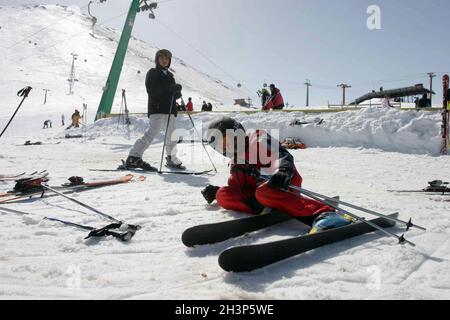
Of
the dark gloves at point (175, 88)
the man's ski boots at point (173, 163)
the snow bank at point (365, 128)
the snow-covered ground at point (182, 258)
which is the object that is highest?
the dark gloves at point (175, 88)

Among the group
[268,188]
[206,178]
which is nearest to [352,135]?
[206,178]

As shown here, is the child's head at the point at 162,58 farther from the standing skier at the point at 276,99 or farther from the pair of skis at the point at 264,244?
the standing skier at the point at 276,99

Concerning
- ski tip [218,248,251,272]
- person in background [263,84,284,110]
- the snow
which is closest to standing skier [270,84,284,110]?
person in background [263,84,284,110]

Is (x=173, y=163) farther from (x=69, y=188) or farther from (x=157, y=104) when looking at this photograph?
(x=69, y=188)

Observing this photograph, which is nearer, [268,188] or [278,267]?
[278,267]

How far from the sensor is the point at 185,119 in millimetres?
13414

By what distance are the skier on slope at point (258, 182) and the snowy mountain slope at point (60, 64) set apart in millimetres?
41410

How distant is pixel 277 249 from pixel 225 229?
584mm

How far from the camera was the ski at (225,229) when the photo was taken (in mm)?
2527

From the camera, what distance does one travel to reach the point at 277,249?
218cm

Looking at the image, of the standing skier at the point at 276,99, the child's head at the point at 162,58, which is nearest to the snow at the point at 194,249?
the child's head at the point at 162,58

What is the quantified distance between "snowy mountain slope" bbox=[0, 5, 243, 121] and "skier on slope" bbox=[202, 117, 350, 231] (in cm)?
4141

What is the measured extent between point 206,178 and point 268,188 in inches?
113

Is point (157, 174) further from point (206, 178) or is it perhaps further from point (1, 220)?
point (1, 220)
